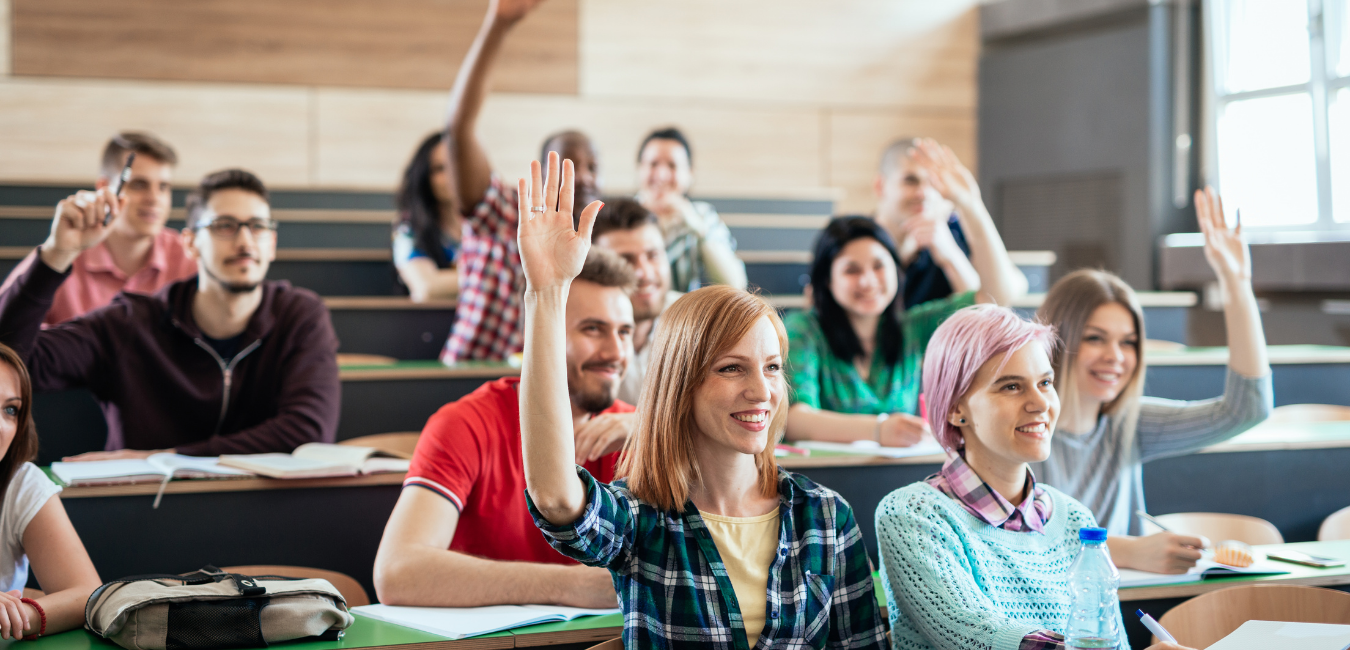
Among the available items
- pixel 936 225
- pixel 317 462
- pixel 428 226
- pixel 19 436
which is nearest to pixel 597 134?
pixel 428 226

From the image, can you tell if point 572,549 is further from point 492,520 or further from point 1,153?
point 1,153

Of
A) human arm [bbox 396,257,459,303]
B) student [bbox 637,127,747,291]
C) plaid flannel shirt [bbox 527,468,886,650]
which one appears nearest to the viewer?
plaid flannel shirt [bbox 527,468,886,650]

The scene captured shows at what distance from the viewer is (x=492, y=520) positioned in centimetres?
Result: 177

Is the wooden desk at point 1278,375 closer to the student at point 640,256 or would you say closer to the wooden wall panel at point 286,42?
the student at point 640,256

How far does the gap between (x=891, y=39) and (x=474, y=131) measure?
4.07 m

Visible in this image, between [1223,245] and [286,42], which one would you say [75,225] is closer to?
[1223,245]

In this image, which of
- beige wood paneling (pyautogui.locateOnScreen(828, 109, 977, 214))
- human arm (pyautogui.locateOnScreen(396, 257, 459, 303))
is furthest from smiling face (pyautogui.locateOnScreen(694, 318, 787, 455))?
beige wood paneling (pyautogui.locateOnScreen(828, 109, 977, 214))

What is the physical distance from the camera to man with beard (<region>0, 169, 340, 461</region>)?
2.46 m

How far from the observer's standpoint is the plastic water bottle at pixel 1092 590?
142 cm

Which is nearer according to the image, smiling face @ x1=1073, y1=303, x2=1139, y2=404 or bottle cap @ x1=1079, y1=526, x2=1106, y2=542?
bottle cap @ x1=1079, y1=526, x2=1106, y2=542

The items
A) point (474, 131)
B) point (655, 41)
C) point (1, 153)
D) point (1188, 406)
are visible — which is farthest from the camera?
point (655, 41)

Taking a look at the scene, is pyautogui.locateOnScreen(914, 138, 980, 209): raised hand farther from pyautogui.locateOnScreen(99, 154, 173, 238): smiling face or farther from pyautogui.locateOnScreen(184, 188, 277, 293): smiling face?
pyautogui.locateOnScreen(99, 154, 173, 238): smiling face

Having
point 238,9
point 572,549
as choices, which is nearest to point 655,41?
point 238,9

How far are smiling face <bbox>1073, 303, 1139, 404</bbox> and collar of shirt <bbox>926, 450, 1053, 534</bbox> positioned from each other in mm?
591
